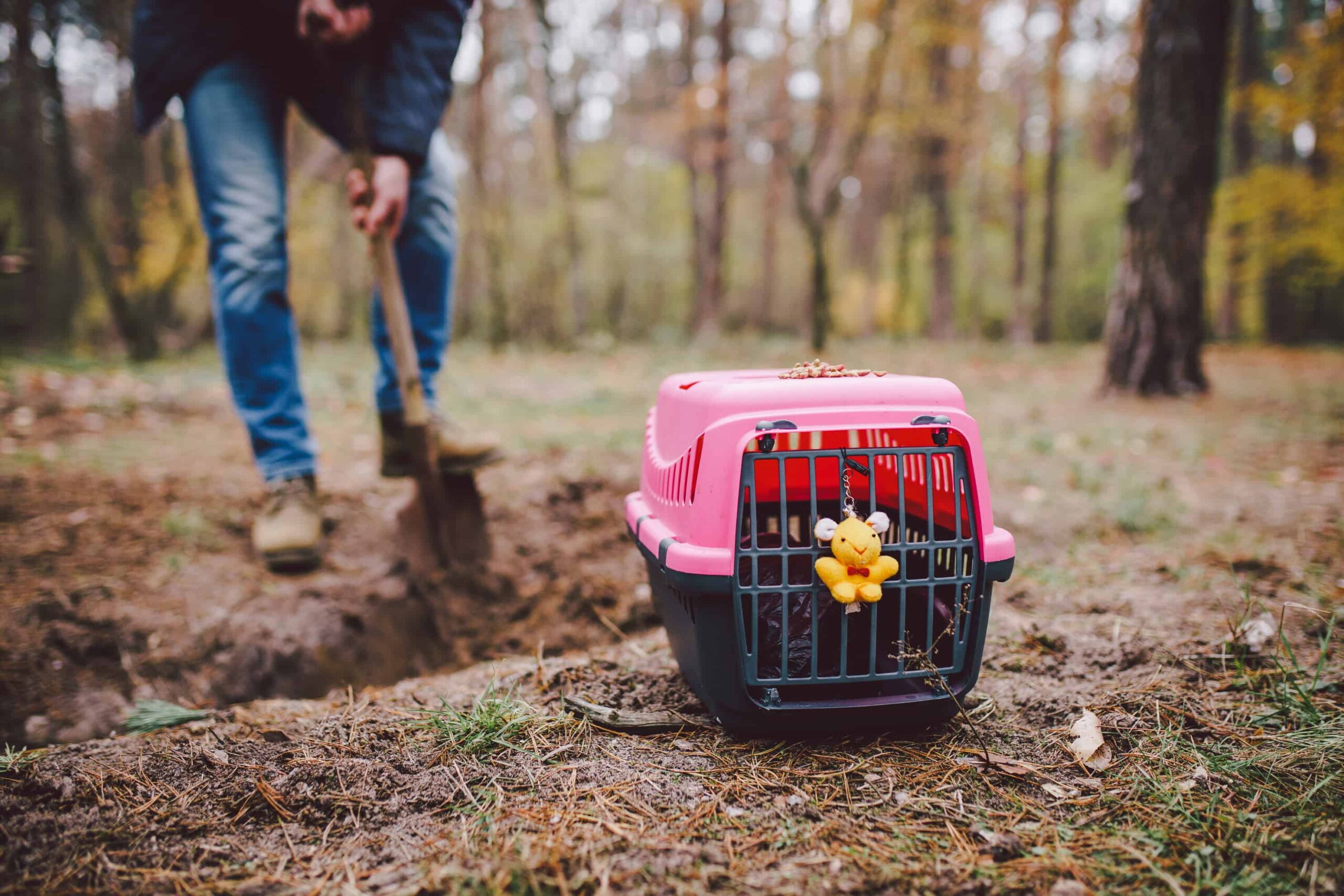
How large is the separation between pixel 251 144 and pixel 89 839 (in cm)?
167

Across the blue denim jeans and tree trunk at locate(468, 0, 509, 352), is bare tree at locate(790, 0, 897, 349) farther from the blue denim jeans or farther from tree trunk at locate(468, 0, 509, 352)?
the blue denim jeans

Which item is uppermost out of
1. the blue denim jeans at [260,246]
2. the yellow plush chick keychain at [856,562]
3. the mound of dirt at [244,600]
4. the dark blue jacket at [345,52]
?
the dark blue jacket at [345,52]

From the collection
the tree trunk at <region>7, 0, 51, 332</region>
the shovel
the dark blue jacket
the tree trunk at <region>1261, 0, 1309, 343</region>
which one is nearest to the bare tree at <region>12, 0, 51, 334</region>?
the tree trunk at <region>7, 0, 51, 332</region>

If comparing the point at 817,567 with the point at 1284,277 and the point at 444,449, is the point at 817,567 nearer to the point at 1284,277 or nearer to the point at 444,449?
the point at 444,449

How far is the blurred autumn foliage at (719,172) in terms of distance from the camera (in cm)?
796

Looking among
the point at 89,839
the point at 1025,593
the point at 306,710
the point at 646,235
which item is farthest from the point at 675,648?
the point at 646,235

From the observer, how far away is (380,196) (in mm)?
1820

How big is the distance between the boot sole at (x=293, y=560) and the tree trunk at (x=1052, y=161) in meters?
12.8

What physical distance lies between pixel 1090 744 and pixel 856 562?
19.7 inches

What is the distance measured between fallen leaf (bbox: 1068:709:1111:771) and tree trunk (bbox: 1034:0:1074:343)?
12694 mm

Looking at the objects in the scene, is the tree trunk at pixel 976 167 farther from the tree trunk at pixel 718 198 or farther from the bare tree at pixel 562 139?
the bare tree at pixel 562 139

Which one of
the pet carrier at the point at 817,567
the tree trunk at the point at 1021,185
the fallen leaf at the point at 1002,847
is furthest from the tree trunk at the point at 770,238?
the fallen leaf at the point at 1002,847

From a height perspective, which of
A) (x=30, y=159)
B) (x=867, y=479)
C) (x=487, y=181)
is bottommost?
(x=867, y=479)

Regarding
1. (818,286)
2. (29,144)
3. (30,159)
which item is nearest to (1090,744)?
(818,286)
